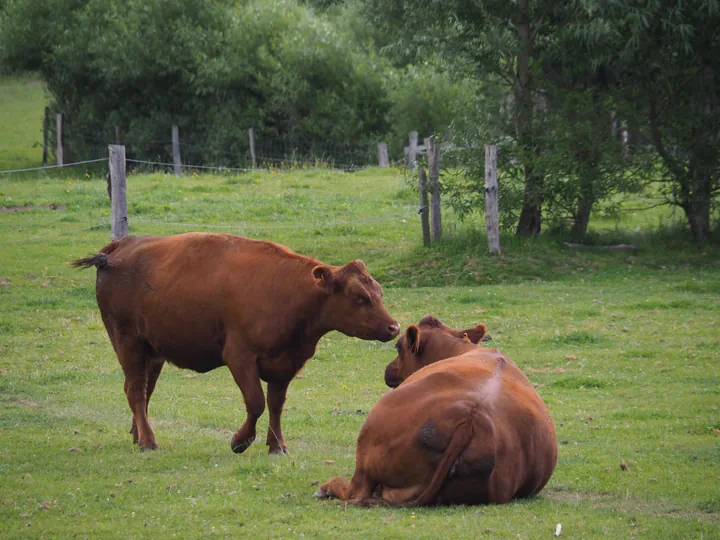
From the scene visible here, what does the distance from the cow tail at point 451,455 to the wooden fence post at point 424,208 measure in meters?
13.8

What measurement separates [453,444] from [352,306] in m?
2.56

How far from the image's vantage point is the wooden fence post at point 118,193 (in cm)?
1605

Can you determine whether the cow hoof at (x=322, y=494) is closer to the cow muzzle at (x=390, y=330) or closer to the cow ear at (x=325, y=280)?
the cow muzzle at (x=390, y=330)

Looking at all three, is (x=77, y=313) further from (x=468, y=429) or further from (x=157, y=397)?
(x=468, y=429)

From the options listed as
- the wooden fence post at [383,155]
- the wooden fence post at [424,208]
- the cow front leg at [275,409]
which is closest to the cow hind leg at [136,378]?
the cow front leg at [275,409]

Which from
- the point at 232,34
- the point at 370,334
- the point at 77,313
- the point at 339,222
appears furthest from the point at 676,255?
the point at 232,34

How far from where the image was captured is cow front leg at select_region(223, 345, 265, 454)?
8445 mm

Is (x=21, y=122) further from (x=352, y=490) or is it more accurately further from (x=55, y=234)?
(x=352, y=490)

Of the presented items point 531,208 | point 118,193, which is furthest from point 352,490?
point 531,208

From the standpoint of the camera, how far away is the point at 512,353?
13688mm

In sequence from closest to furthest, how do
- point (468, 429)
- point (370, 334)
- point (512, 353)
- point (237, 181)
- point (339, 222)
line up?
1. point (468, 429)
2. point (370, 334)
3. point (512, 353)
4. point (339, 222)
5. point (237, 181)

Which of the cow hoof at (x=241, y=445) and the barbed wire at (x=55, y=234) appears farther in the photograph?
the barbed wire at (x=55, y=234)

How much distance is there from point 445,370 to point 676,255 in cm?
1480

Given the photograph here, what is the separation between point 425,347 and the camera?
8477 millimetres
